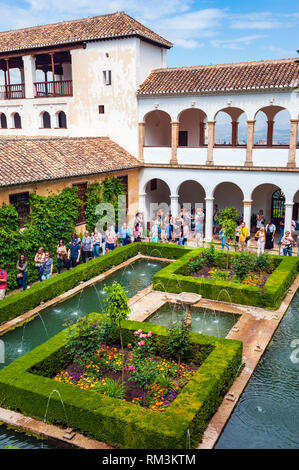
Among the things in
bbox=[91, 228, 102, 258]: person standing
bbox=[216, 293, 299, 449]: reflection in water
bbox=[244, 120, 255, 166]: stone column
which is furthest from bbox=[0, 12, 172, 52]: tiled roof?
bbox=[216, 293, 299, 449]: reflection in water

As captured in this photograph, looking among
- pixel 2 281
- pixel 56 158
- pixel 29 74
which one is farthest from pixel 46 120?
pixel 2 281

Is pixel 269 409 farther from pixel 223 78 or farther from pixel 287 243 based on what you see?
pixel 223 78

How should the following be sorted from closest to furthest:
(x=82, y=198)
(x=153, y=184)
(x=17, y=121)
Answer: (x=82, y=198) → (x=153, y=184) → (x=17, y=121)

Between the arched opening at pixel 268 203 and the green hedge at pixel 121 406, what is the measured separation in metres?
16.6

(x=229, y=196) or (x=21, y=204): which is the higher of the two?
(x=21, y=204)

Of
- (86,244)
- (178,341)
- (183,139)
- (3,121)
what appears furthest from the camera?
(3,121)

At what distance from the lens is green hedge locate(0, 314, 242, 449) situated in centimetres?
734

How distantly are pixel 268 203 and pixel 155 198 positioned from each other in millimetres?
6631

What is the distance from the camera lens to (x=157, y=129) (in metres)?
26.4

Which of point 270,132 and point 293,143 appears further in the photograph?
point 270,132

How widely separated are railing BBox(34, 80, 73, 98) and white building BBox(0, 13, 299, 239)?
63 mm

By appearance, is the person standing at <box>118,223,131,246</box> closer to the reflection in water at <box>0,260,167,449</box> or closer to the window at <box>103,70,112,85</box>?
the reflection in water at <box>0,260,167,449</box>

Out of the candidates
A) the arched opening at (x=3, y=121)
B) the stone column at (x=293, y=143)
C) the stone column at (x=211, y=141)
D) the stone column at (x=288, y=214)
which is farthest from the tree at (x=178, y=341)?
the arched opening at (x=3, y=121)
